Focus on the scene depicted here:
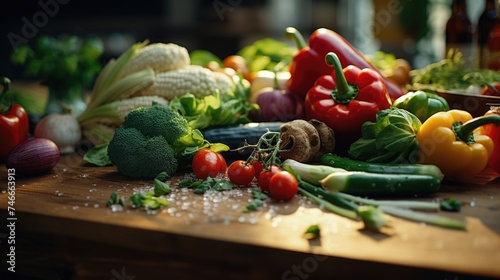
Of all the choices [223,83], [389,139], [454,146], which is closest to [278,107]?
[223,83]

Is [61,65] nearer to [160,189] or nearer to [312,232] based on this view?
[160,189]

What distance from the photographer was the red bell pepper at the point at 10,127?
1.52 m

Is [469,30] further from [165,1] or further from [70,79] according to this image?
[165,1]

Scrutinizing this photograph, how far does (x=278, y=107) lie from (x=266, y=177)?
2.01 feet

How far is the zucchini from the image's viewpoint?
1.56 metres

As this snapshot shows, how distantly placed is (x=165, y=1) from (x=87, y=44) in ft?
10.4

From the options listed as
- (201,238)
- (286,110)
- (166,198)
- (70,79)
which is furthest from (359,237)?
(70,79)

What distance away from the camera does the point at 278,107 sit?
5.88 feet

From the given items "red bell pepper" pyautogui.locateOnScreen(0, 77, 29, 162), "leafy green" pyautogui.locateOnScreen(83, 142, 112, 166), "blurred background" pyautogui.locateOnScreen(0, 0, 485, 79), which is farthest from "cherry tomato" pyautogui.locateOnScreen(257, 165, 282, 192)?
"blurred background" pyautogui.locateOnScreen(0, 0, 485, 79)

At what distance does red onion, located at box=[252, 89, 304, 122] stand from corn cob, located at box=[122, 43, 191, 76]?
1.00ft

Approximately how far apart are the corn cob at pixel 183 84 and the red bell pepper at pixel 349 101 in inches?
14.3

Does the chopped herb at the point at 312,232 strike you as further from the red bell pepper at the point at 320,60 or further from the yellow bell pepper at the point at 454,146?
the red bell pepper at the point at 320,60

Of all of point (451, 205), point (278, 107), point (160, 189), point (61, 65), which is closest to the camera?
point (451, 205)

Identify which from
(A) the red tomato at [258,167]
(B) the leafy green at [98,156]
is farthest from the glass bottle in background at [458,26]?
(B) the leafy green at [98,156]
